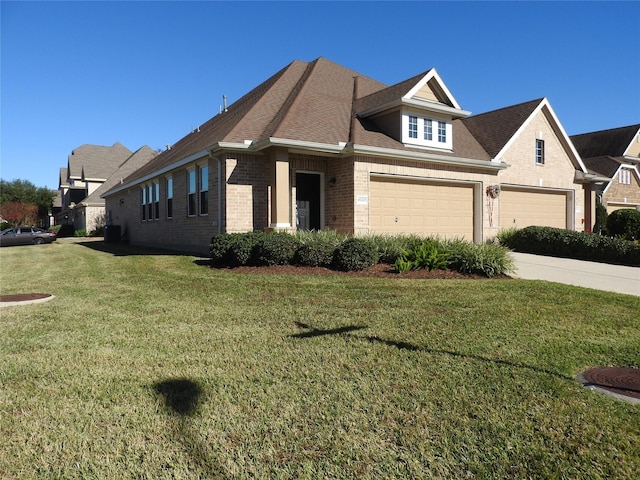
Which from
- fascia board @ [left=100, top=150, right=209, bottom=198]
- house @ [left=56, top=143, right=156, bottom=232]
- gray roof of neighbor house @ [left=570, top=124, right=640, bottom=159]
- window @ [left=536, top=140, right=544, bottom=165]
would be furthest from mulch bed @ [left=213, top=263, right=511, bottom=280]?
house @ [left=56, top=143, right=156, bottom=232]

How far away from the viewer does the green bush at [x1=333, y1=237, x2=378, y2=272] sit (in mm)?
10422

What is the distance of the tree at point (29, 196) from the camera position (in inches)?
2322

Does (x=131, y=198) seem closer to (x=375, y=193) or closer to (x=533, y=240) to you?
(x=375, y=193)

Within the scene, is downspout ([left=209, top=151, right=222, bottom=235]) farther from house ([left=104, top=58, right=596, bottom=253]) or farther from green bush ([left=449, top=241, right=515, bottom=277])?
green bush ([left=449, top=241, right=515, bottom=277])

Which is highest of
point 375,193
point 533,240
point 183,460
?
point 375,193

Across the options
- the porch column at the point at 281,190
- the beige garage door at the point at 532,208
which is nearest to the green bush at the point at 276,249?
the porch column at the point at 281,190

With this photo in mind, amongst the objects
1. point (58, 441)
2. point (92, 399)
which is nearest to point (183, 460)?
point (58, 441)

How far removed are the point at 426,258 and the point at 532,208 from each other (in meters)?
11.8

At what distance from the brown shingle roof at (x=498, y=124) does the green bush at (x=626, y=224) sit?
296 inches

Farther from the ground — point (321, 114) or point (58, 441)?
point (321, 114)

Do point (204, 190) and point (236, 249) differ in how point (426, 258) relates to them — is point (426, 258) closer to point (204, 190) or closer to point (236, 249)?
point (236, 249)

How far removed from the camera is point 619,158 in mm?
30156

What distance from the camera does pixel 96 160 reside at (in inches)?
1677

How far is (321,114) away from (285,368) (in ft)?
41.1
